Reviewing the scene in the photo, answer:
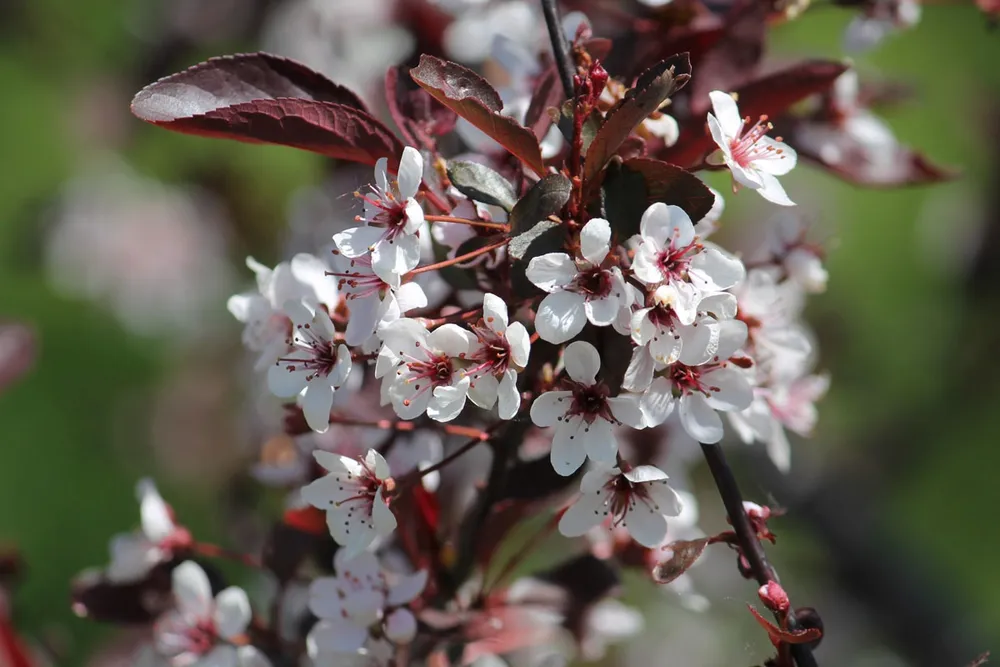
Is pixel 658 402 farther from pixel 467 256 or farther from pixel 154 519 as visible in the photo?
pixel 154 519

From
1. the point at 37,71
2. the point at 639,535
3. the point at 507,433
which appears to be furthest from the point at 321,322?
the point at 37,71

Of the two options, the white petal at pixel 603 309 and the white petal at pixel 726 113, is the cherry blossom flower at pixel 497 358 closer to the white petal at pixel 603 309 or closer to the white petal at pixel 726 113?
the white petal at pixel 603 309

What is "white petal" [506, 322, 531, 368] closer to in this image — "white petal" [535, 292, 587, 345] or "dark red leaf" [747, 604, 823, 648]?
"white petal" [535, 292, 587, 345]

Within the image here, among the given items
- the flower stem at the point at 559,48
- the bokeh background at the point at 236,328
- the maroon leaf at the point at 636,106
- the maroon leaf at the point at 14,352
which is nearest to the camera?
the maroon leaf at the point at 636,106

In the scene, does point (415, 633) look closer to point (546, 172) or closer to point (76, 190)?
point (546, 172)

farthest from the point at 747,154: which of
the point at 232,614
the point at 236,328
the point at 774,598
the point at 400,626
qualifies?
the point at 236,328

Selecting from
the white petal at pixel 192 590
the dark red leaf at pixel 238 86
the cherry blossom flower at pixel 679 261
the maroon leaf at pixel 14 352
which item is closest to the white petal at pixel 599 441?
the cherry blossom flower at pixel 679 261

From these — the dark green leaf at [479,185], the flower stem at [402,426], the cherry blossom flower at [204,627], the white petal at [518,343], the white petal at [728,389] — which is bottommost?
the cherry blossom flower at [204,627]

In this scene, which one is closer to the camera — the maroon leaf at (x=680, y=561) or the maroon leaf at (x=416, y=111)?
the maroon leaf at (x=680, y=561)
